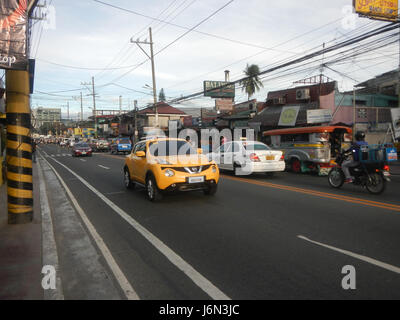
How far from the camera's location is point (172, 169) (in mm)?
7504

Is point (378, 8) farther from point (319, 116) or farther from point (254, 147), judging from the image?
point (254, 147)

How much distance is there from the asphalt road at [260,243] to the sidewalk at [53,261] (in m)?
0.34

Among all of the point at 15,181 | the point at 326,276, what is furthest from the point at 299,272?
the point at 15,181

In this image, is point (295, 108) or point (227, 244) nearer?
point (227, 244)

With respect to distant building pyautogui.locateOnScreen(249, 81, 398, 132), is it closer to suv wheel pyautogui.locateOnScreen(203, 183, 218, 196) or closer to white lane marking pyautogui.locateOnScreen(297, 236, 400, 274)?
suv wheel pyautogui.locateOnScreen(203, 183, 218, 196)

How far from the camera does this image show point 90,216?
6.86m

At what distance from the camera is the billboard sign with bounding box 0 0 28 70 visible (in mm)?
5402

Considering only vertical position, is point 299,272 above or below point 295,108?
below

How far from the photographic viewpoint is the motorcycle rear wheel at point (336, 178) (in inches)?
375

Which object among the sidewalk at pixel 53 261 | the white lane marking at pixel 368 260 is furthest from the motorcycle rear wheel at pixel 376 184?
the sidewalk at pixel 53 261

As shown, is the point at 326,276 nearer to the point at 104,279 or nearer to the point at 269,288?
the point at 269,288

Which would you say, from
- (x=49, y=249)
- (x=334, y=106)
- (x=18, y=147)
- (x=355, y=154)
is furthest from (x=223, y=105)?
(x=49, y=249)
